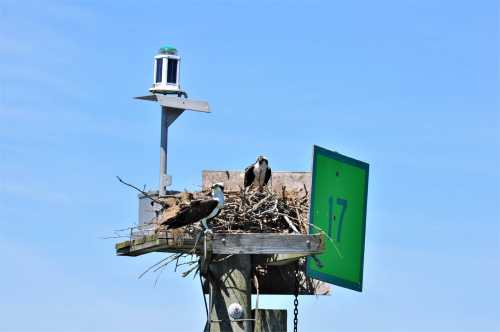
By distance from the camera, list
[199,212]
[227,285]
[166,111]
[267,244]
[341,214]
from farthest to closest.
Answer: [166,111], [341,214], [227,285], [199,212], [267,244]

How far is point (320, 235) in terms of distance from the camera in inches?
417

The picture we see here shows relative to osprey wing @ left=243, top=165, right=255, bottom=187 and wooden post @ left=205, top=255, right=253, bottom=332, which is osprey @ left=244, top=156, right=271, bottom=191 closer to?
osprey wing @ left=243, top=165, right=255, bottom=187

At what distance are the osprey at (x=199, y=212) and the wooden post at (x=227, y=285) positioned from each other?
36cm

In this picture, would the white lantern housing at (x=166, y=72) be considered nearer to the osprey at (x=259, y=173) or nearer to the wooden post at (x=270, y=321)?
the osprey at (x=259, y=173)

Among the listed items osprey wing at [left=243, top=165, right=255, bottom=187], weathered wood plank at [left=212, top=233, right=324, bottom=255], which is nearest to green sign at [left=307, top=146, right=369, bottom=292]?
weathered wood plank at [left=212, top=233, right=324, bottom=255]

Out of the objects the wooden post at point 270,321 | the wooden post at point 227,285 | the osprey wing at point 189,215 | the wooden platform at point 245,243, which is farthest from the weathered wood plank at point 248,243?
the wooden post at point 270,321

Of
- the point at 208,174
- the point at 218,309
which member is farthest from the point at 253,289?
the point at 208,174

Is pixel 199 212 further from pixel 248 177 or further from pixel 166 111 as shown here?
pixel 248 177

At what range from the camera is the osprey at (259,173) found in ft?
43.3

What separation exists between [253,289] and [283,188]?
1500mm

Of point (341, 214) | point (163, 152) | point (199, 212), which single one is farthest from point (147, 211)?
point (341, 214)

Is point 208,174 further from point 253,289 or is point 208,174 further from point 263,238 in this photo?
point 263,238

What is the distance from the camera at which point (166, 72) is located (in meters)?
12.4

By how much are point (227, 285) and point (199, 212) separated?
70 centimetres
